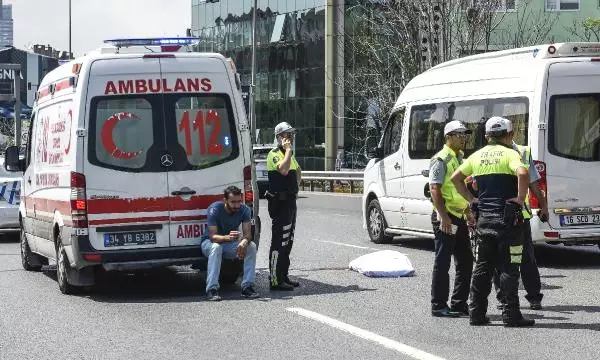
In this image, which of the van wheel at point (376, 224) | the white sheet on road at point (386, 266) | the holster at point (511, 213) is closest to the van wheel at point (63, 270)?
the white sheet on road at point (386, 266)

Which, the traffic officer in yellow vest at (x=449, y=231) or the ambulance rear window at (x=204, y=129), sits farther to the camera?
the ambulance rear window at (x=204, y=129)

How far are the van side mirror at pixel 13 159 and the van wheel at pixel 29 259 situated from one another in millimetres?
871

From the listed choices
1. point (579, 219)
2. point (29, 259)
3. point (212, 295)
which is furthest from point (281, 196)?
point (29, 259)

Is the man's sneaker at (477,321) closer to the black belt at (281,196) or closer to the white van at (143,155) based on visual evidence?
the black belt at (281,196)

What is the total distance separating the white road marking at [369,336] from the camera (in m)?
8.97

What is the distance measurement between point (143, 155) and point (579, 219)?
5.66m

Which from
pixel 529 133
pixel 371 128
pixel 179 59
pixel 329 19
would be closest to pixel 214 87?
pixel 179 59

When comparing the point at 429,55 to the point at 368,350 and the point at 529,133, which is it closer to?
the point at 529,133

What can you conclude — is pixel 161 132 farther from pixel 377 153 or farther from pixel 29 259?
pixel 377 153

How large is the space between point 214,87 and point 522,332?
473cm

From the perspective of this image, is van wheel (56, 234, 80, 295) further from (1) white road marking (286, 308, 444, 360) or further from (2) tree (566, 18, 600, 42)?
(2) tree (566, 18, 600, 42)

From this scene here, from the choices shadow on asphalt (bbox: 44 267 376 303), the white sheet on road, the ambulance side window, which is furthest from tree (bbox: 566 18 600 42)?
the ambulance side window

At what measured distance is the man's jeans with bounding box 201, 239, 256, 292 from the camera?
12672 mm

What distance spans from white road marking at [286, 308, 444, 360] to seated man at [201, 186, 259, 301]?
1.23 meters
